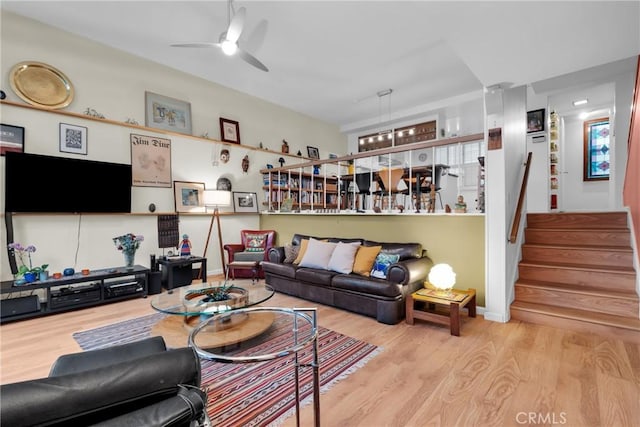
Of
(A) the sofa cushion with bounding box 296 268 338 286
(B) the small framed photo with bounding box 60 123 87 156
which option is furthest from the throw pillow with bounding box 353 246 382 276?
(B) the small framed photo with bounding box 60 123 87 156

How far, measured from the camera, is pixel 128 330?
2.94 metres

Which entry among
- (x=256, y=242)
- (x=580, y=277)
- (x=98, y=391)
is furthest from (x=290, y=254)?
(x=98, y=391)

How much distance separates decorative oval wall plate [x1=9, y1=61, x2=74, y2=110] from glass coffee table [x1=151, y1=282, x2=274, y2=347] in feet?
10.4

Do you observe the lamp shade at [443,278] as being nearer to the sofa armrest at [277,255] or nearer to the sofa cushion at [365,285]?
the sofa cushion at [365,285]

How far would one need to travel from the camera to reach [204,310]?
2.38m

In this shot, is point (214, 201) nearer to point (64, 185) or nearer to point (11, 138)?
point (64, 185)

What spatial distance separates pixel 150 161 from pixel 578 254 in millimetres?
6059

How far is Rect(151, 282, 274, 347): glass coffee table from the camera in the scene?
211cm

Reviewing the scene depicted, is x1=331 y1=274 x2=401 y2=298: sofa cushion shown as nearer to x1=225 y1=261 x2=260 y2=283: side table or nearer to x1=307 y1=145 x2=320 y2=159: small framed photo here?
x1=225 y1=261 x2=260 y2=283: side table

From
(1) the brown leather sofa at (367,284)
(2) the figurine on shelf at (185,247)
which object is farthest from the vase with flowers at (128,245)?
(1) the brown leather sofa at (367,284)

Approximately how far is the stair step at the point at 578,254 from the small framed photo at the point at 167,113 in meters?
5.56

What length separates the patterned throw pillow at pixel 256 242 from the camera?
5.25m

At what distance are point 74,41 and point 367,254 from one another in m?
4.90

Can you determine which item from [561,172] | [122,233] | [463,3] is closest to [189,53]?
[122,233]
